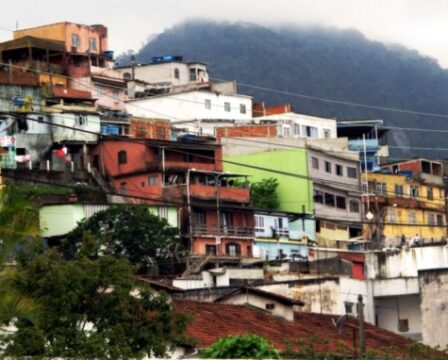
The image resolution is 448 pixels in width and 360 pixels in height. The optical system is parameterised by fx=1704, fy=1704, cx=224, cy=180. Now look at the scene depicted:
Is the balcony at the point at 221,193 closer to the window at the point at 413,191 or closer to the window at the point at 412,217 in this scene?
the window at the point at 412,217

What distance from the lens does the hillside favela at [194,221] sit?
2936cm

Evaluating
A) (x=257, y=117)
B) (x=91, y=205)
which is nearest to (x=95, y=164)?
(x=91, y=205)

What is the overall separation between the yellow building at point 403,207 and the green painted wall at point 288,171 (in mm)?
6265

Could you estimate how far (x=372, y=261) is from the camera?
64.1 metres

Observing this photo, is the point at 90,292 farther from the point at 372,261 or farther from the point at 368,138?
the point at 368,138

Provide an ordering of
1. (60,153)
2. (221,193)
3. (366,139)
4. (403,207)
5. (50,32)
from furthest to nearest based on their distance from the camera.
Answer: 1. (366,139)
2. (50,32)
3. (403,207)
4. (60,153)
5. (221,193)

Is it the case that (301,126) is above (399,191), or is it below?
above

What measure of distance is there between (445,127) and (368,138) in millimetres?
87214

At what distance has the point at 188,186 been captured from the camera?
3024 inches

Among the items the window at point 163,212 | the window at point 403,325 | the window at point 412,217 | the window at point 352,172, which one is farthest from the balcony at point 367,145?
the window at point 403,325

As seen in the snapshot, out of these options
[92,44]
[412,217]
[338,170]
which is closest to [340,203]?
[338,170]

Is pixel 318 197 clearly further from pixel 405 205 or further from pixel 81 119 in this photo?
pixel 81 119

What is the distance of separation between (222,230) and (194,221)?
4.92ft

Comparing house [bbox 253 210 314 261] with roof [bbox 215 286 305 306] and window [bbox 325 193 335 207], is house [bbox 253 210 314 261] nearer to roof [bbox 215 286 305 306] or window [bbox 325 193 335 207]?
window [bbox 325 193 335 207]
